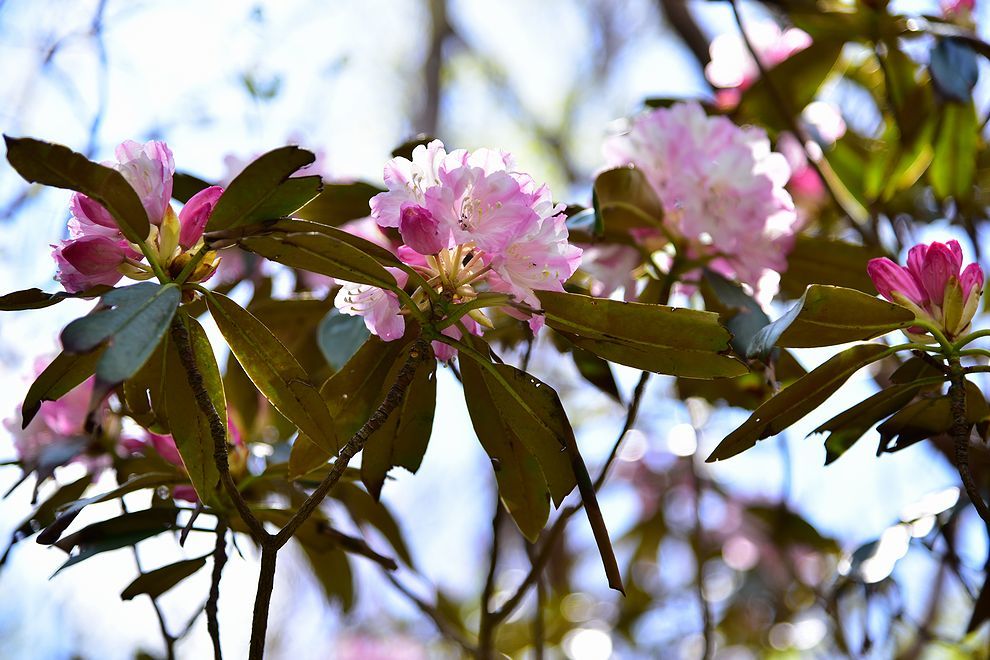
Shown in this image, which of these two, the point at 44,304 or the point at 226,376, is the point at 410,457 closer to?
the point at 44,304

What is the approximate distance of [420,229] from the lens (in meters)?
0.88

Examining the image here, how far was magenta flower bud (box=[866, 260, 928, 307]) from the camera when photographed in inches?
39.2

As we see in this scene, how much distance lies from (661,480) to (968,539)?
86 cm

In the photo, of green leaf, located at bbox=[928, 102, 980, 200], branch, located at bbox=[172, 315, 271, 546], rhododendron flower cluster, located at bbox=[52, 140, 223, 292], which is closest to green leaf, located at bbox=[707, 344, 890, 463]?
branch, located at bbox=[172, 315, 271, 546]

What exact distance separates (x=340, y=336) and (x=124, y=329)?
0.50m

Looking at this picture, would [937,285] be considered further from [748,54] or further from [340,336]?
[748,54]

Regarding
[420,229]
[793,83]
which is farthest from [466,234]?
[793,83]

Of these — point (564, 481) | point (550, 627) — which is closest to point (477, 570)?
point (550, 627)

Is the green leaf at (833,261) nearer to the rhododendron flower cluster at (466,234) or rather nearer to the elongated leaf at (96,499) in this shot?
the rhododendron flower cluster at (466,234)

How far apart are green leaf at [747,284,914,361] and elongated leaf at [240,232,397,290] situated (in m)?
0.38

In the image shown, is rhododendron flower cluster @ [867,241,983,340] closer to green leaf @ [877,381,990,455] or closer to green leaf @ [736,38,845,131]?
green leaf @ [877,381,990,455]

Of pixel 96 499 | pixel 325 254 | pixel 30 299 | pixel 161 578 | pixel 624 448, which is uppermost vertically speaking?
pixel 30 299

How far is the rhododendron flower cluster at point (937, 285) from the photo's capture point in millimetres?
972

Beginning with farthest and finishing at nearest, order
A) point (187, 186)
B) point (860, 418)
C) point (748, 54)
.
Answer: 1. point (748, 54)
2. point (187, 186)
3. point (860, 418)
